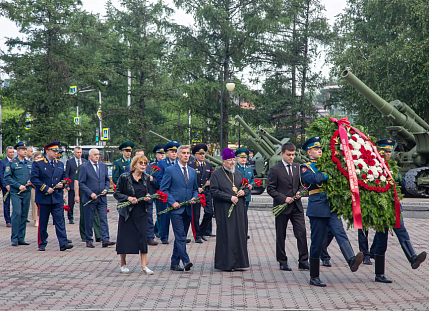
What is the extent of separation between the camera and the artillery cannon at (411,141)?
67.3 ft

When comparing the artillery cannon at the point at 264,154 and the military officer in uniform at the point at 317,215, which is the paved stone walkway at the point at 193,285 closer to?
the military officer in uniform at the point at 317,215

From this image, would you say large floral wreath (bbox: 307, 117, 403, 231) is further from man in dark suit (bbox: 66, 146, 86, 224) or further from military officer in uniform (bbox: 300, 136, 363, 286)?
man in dark suit (bbox: 66, 146, 86, 224)

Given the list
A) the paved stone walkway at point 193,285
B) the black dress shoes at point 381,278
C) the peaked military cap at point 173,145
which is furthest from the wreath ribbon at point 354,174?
the peaked military cap at point 173,145

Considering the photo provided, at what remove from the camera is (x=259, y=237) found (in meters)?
13.0

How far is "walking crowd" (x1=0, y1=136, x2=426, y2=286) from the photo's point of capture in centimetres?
792

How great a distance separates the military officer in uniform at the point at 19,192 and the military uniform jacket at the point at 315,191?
6468mm

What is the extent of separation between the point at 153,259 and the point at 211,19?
26.9 metres

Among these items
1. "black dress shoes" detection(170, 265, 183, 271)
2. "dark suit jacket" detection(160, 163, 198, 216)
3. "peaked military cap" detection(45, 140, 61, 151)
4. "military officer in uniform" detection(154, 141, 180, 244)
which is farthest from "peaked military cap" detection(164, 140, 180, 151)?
"black dress shoes" detection(170, 265, 183, 271)

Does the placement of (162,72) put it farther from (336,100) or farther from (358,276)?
(358,276)

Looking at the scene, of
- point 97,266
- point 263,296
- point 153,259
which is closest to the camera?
point 263,296

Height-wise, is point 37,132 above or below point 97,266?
above

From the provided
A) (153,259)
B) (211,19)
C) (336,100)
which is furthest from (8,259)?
(336,100)

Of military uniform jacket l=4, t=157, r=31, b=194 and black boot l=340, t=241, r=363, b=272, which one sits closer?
black boot l=340, t=241, r=363, b=272

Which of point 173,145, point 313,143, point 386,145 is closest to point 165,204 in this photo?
point 173,145
